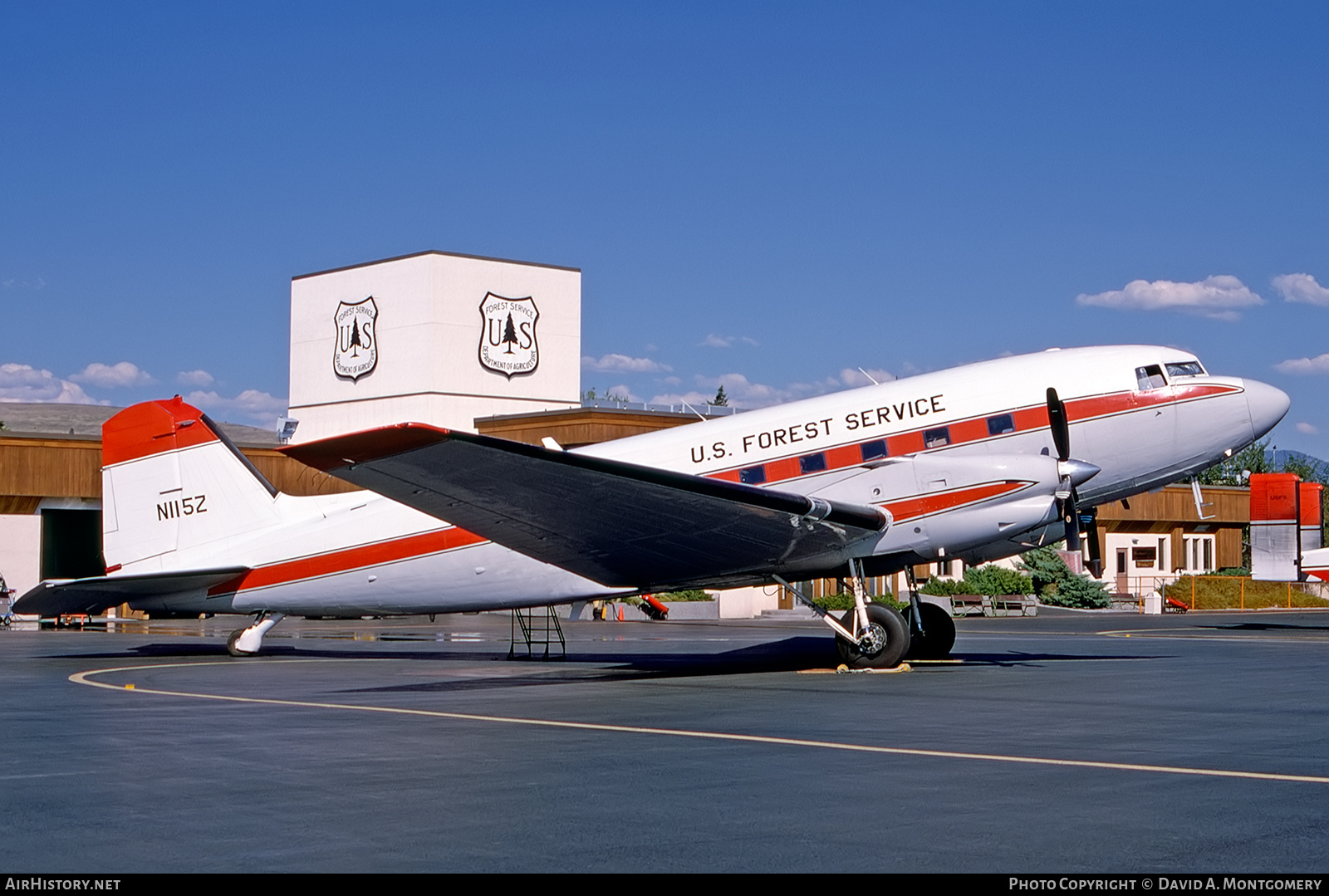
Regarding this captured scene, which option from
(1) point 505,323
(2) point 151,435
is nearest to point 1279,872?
(2) point 151,435

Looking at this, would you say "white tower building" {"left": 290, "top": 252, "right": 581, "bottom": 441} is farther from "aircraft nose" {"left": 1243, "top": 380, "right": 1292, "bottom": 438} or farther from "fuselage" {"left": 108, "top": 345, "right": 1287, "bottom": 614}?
"aircraft nose" {"left": 1243, "top": 380, "right": 1292, "bottom": 438}

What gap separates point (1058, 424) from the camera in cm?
2312

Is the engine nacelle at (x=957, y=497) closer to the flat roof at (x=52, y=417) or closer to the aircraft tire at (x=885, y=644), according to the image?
the aircraft tire at (x=885, y=644)

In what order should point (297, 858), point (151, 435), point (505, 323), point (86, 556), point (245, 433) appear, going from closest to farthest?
1. point (297, 858)
2. point (151, 435)
3. point (86, 556)
4. point (505, 323)
5. point (245, 433)

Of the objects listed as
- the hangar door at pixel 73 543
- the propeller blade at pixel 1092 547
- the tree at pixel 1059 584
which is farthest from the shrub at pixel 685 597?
the propeller blade at pixel 1092 547

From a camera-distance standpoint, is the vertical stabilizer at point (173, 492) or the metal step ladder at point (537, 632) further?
the metal step ladder at point (537, 632)

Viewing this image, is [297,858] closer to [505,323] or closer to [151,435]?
[151,435]

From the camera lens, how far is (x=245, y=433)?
103 metres

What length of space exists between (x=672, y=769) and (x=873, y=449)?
13.2 m

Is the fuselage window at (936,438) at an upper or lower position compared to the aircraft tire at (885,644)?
upper

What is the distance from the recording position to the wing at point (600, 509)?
1839cm

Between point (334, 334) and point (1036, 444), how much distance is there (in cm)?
6010

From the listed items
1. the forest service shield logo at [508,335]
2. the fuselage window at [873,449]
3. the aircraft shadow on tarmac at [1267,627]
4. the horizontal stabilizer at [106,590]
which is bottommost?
the aircraft shadow on tarmac at [1267,627]

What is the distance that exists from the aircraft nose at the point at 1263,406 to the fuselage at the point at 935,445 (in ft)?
0.09
